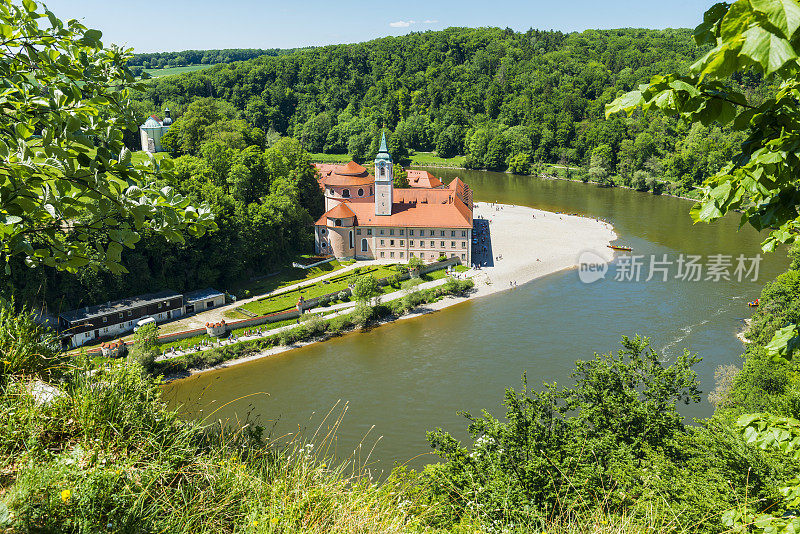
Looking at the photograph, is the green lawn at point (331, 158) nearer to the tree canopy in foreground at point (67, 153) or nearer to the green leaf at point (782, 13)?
the tree canopy in foreground at point (67, 153)

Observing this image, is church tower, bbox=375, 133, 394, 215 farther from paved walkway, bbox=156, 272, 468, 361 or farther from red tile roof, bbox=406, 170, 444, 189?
red tile roof, bbox=406, 170, 444, 189

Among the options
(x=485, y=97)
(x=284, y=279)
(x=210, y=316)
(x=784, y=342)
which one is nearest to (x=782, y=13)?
(x=784, y=342)

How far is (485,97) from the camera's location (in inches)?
4193

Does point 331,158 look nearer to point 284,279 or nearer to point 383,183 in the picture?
point 383,183

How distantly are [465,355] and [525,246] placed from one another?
1978 cm

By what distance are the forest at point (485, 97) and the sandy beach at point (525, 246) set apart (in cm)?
1988

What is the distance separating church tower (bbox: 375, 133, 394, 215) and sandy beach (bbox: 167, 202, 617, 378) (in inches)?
282

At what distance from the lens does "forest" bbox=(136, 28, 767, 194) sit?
2911 inches

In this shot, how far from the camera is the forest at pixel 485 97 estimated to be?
73.9m

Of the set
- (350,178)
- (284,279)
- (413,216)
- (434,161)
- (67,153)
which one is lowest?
(284,279)

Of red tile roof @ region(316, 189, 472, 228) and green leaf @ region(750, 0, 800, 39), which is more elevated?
green leaf @ region(750, 0, 800, 39)

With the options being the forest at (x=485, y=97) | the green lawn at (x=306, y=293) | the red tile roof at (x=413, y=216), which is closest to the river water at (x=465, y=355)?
the green lawn at (x=306, y=293)

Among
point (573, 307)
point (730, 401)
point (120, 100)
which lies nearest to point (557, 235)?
point (573, 307)

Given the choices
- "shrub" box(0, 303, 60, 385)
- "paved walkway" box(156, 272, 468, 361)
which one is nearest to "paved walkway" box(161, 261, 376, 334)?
"paved walkway" box(156, 272, 468, 361)
